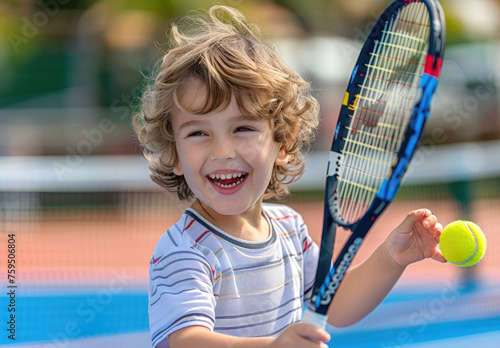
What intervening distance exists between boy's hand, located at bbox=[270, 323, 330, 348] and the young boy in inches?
3.3

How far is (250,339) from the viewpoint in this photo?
1.46 m

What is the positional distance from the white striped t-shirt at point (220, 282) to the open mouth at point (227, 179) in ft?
0.32

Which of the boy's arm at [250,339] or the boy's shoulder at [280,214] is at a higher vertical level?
the boy's shoulder at [280,214]

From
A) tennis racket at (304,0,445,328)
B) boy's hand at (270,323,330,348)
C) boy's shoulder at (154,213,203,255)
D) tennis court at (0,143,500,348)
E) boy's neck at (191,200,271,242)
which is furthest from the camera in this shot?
tennis court at (0,143,500,348)

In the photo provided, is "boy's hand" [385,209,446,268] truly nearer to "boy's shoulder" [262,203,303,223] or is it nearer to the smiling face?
"boy's shoulder" [262,203,303,223]

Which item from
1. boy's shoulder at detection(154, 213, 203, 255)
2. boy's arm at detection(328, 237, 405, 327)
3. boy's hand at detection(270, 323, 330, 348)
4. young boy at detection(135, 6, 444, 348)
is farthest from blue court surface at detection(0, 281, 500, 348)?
boy's hand at detection(270, 323, 330, 348)

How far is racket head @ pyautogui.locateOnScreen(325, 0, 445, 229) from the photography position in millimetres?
1647

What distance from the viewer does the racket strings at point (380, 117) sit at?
1.67 meters

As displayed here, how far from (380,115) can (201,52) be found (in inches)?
19.4

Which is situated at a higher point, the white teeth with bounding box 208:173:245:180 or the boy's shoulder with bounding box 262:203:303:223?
the white teeth with bounding box 208:173:245:180

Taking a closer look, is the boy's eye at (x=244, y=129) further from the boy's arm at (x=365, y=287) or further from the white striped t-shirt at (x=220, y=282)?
the boy's arm at (x=365, y=287)

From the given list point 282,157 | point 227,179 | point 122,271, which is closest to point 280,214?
point 282,157

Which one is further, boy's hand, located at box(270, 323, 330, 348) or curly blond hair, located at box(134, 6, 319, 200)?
curly blond hair, located at box(134, 6, 319, 200)

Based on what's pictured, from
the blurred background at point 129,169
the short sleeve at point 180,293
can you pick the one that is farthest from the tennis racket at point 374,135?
the blurred background at point 129,169
